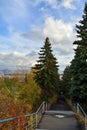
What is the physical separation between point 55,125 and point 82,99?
891 cm

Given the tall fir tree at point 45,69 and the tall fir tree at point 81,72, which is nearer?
the tall fir tree at point 81,72

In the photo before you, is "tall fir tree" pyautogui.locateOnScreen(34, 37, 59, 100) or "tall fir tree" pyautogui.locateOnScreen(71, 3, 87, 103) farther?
"tall fir tree" pyautogui.locateOnScreen(34, 37, 59, 100)

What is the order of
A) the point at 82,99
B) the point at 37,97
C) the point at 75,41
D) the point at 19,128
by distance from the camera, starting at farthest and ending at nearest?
the point at 37,97
the point at 75,41
the point at 82,99
the point at 19,128

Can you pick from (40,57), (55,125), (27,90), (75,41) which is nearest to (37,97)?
(27,90)

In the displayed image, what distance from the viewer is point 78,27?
3228cm

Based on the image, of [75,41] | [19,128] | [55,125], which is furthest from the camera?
[75,41]

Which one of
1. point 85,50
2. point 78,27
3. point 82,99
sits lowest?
point 82,99

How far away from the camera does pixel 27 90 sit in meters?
53.6

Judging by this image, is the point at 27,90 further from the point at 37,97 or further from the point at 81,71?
the point at 81,71

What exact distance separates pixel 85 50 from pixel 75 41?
2.29 meters

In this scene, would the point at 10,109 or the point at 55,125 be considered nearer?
the point at 10,109

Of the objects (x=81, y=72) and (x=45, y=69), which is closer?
(x=81, y=72)

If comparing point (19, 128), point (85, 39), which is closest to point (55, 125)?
point (19, 128)

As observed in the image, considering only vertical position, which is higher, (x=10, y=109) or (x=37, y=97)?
(x=37, y=97)
